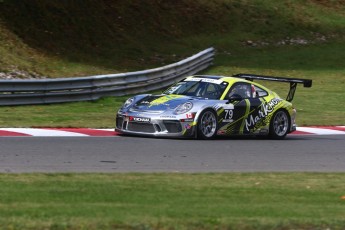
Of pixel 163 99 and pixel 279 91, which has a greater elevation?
pixel 163 99

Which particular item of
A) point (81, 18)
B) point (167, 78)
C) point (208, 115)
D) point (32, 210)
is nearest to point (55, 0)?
point (81, 18)

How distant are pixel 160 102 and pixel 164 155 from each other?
2920 mm

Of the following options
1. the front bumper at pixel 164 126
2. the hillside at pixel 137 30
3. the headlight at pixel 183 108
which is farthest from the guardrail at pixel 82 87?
the headlight at pixel 183 108

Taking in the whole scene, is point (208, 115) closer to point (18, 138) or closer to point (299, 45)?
point (18, 138)

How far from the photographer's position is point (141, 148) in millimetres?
14242

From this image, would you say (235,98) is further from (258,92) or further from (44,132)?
(44,132)

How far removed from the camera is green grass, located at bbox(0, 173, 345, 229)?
7.83m

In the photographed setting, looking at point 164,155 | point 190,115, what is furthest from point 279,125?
point 164,155

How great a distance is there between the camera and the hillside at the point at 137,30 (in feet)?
91.2

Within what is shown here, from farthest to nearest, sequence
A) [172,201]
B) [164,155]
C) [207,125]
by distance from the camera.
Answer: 1. [207,125]
2. [164,155]
3. [172,201]

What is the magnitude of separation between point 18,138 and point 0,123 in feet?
8.08

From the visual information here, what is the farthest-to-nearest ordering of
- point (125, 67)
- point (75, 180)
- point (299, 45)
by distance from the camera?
point (299, 45) < point (125, 67) < point (75, 180)

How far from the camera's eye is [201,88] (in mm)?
16891

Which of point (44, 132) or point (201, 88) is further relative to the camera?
point (201, 88)
